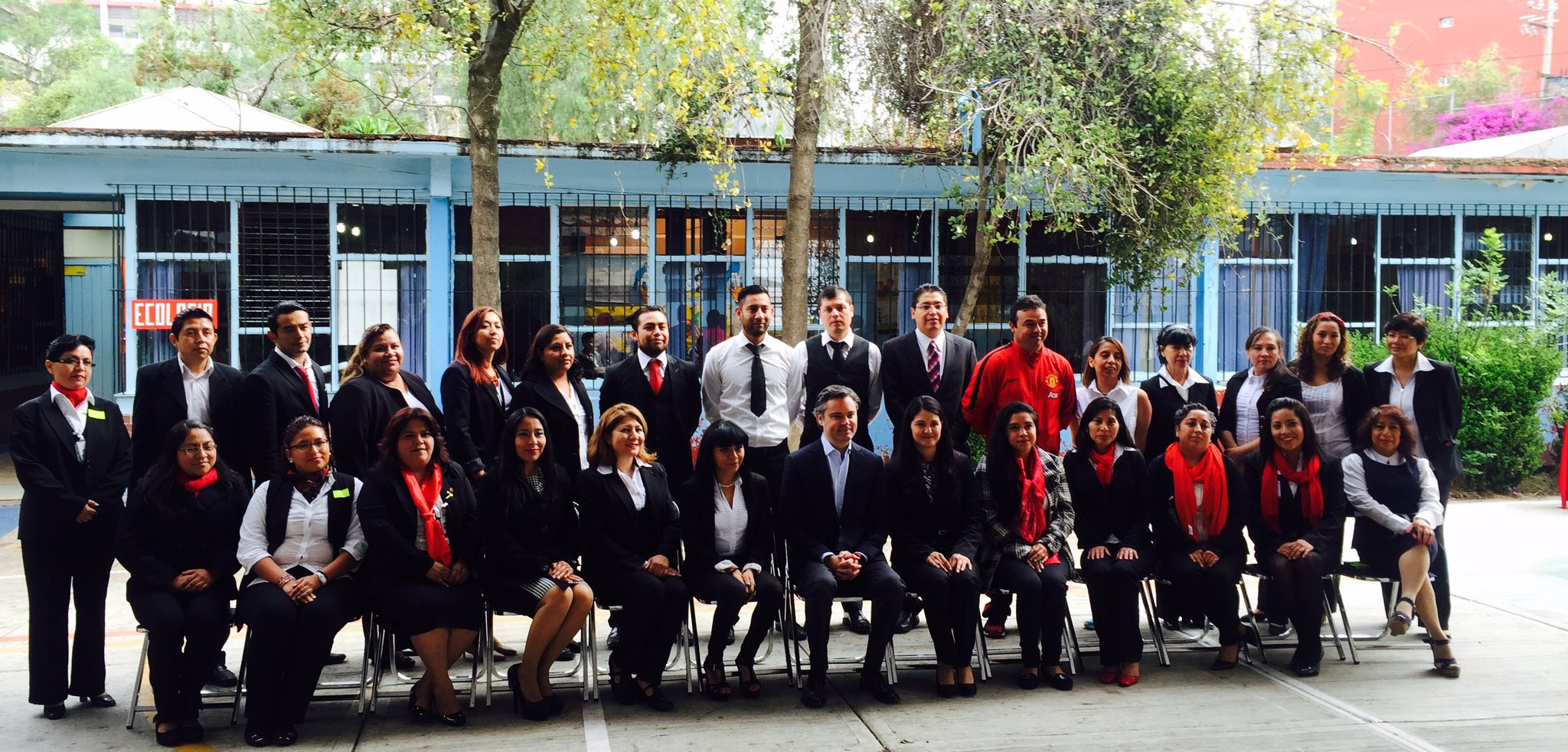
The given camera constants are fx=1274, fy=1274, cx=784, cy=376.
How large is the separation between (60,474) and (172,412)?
1.78ft

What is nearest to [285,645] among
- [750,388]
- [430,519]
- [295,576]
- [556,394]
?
[295,576]

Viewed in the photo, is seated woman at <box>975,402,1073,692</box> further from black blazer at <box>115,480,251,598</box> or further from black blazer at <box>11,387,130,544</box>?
black blazer at <box>11,387,130,544</box>

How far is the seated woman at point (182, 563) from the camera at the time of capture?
5145 mm

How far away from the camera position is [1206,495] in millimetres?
6285

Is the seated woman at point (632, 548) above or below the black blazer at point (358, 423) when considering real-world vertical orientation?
below

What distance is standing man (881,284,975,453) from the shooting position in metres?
6.90

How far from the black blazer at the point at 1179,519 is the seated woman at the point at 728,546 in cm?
194

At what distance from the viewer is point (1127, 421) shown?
274 inches

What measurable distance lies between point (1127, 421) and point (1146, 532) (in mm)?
817

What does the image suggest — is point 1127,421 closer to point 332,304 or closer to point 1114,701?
point 1114,701

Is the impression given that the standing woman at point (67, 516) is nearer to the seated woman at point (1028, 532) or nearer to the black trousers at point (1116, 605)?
the seated woman at point (1028, 532)

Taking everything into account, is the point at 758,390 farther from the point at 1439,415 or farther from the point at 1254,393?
the point at 1439,415

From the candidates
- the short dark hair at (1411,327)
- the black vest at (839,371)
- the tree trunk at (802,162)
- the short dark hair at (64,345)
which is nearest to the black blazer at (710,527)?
the black vest at (839,371)

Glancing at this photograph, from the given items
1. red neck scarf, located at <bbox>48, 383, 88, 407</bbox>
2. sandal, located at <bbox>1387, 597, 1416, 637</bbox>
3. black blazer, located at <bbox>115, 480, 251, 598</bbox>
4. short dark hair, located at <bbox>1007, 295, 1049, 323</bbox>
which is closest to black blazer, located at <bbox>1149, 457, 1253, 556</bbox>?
sandal, located at <bbox>1387, 597, 1416, 637</bbox>
